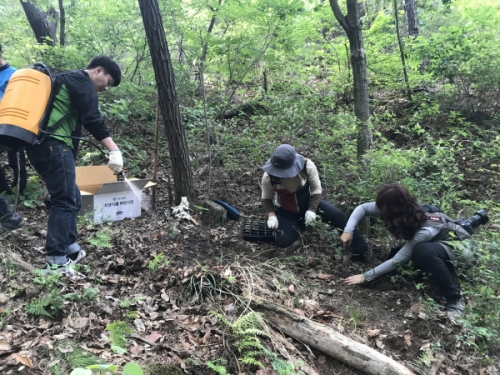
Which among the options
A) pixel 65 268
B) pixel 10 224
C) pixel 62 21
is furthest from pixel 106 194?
pixel 62 21

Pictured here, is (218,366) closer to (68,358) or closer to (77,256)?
(68,358)

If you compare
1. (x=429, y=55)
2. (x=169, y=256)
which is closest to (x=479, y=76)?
(x=429, y=55)

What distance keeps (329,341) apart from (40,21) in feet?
33.1

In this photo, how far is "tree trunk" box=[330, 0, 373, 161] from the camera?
518 centimetres

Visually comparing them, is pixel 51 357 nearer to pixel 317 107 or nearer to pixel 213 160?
pixel 213 160

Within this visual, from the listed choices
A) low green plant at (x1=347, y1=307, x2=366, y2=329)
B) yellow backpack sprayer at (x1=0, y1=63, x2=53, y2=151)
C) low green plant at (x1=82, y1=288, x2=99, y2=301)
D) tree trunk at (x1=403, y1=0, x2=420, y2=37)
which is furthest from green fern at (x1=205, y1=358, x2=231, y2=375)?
tree trunk at (x1=403, y1=0, x2=420, y2=37)

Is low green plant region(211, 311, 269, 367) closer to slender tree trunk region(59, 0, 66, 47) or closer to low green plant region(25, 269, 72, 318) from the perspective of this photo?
low green plant region(25, 269, 72, 318)

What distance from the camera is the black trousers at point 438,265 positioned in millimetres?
3418

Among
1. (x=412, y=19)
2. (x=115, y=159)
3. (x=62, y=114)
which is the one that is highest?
(x=412, y=19)

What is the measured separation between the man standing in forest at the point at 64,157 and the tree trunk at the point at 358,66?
146 inches

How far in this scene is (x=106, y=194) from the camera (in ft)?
15.8

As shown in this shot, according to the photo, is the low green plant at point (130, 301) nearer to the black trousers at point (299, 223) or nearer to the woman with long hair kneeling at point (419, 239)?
the black trousers at point (299, 223)

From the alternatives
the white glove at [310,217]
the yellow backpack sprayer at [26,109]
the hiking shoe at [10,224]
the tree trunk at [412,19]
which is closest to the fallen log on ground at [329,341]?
the white glove at [310,217]

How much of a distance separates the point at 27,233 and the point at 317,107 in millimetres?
5024
